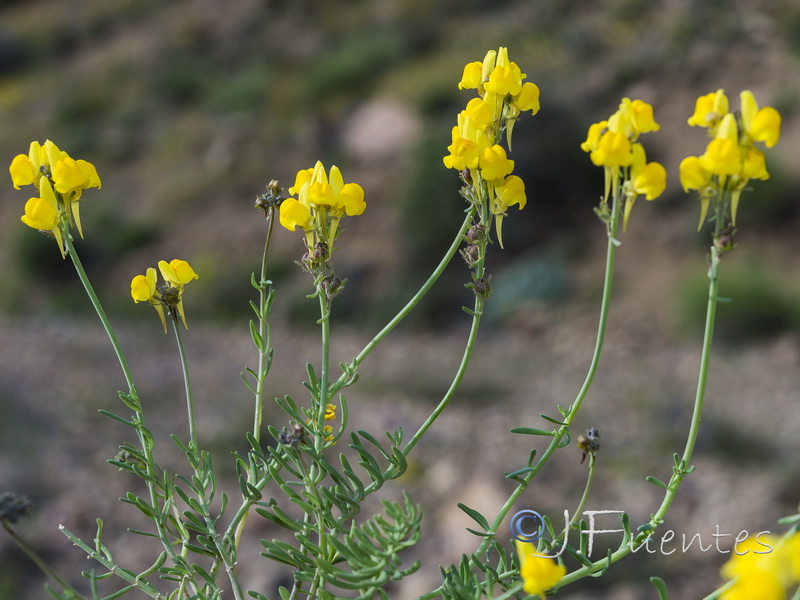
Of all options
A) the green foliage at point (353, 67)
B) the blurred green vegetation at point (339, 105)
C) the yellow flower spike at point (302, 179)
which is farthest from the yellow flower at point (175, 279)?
the green foliage at point (353, 67)

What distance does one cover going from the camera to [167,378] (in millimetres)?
7590

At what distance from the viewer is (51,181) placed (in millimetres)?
1403

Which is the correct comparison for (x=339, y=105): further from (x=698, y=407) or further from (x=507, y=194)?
(x=698, y=407)

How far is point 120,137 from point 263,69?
290 cm

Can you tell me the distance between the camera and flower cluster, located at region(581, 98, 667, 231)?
3.87ft

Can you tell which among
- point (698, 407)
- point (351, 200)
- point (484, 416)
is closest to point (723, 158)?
point (698, 407)

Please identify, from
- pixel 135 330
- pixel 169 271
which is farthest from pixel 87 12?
pixel 169 271

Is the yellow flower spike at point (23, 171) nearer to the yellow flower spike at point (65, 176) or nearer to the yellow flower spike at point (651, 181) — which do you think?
the yellow flower spike at point (65, 176)

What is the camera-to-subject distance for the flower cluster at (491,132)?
4.54 feet

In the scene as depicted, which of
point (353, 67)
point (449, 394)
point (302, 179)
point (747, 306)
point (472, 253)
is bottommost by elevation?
point (449, 394)

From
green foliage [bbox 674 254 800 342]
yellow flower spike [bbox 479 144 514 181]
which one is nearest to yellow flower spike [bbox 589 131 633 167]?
yellow flower spike [bbox 479 144 514 181]

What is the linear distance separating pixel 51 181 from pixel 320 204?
1.36 ft

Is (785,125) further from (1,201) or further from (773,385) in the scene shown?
(1,201)

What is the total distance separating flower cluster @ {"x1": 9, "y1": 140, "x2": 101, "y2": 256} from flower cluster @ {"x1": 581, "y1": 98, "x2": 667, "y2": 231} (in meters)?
0.73
